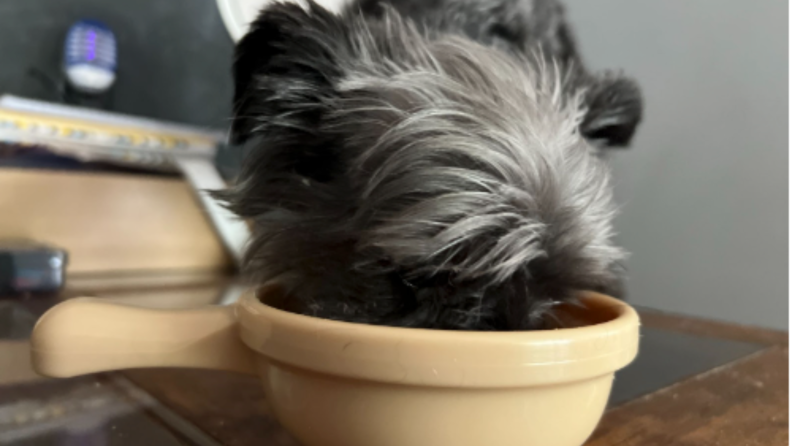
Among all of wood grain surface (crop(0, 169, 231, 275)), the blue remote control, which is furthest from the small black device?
the blue remote control

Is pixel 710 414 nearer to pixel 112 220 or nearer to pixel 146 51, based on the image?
pixel 112 220

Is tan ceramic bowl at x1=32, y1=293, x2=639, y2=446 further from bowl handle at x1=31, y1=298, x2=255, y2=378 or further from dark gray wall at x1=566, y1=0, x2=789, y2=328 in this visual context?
dark gray wall at x1=566, y1=0, x2=789, y2=328

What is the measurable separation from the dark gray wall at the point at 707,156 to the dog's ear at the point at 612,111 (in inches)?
29.1

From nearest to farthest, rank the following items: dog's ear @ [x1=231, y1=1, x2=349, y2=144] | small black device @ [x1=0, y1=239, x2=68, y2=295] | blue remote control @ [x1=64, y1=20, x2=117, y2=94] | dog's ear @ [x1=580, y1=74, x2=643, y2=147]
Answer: dog's ear @ [x1=231, y1=1, x2=349, y2=144]
dog's ear @ [x1=580, y1=74, x2=643, y2=147]
small black device @ [x1=0, y1=239, x2=68, y2=295]
blue remote control @ [x1=64, y1=20, x2=117, y2=94]

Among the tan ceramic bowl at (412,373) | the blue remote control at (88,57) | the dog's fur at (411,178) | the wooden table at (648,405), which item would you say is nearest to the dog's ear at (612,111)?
the dog's fur at (411,178)

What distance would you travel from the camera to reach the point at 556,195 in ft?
1.70

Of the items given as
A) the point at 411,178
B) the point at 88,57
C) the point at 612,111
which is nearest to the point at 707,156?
the point at 612,111

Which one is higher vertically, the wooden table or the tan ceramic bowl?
the tan ceramic bowl

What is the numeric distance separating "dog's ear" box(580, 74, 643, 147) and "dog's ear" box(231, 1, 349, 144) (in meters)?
0.33

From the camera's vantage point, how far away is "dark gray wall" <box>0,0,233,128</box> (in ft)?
4.55

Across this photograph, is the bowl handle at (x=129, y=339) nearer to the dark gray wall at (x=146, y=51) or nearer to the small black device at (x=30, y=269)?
the small black device at (x=30, y=269)

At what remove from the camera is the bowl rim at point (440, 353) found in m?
0.34

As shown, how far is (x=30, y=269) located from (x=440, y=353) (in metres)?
0.82

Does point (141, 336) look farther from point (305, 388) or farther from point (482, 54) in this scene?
point (482, 54)
